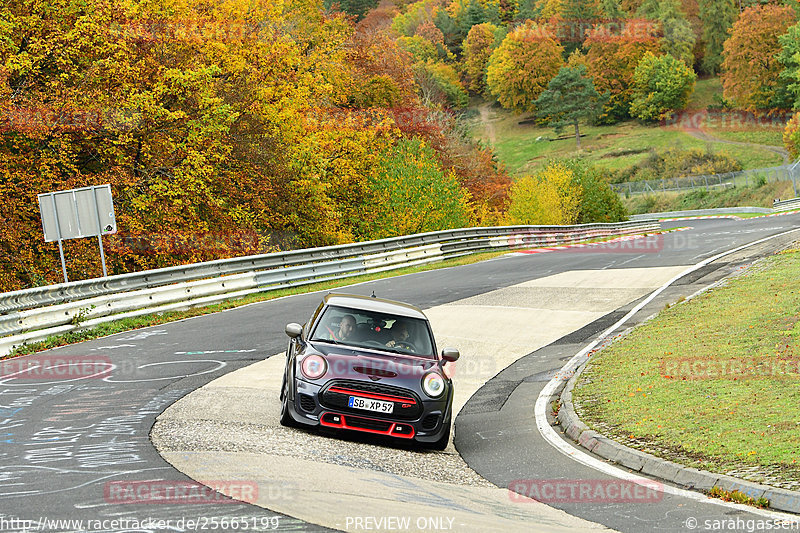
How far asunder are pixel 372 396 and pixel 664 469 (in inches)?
121

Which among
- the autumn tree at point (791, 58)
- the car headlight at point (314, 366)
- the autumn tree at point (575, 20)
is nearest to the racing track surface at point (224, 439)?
the car headlight at point (314, 366)

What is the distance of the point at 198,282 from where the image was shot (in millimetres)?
20844

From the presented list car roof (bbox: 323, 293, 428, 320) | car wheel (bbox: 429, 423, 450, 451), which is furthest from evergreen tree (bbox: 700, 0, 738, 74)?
car wheel (bbox: 429, 423, 450, 451)

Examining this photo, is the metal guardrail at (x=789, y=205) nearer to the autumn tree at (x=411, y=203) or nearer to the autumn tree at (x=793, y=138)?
the autumn tree at (x=411, y=203)

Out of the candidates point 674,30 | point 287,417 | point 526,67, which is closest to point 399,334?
point 287,417

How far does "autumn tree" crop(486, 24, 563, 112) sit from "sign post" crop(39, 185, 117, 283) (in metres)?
150

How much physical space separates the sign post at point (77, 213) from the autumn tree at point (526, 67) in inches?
5908

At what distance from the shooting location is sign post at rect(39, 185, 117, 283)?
1900cm

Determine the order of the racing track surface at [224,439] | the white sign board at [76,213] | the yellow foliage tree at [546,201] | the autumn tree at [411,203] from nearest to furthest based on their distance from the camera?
the racing track surface at [224,439]
the white sign board at [76,213]
the autumn tree at [411,203]
the yellow foliage tree at [546,201]

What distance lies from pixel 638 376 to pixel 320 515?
7078mm

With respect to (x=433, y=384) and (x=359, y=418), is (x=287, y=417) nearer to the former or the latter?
(x=359, y=418)

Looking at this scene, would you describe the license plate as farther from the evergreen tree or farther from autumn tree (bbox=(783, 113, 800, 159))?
the evergreen tree

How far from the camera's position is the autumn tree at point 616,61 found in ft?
505

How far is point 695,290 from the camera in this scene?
2066cm
